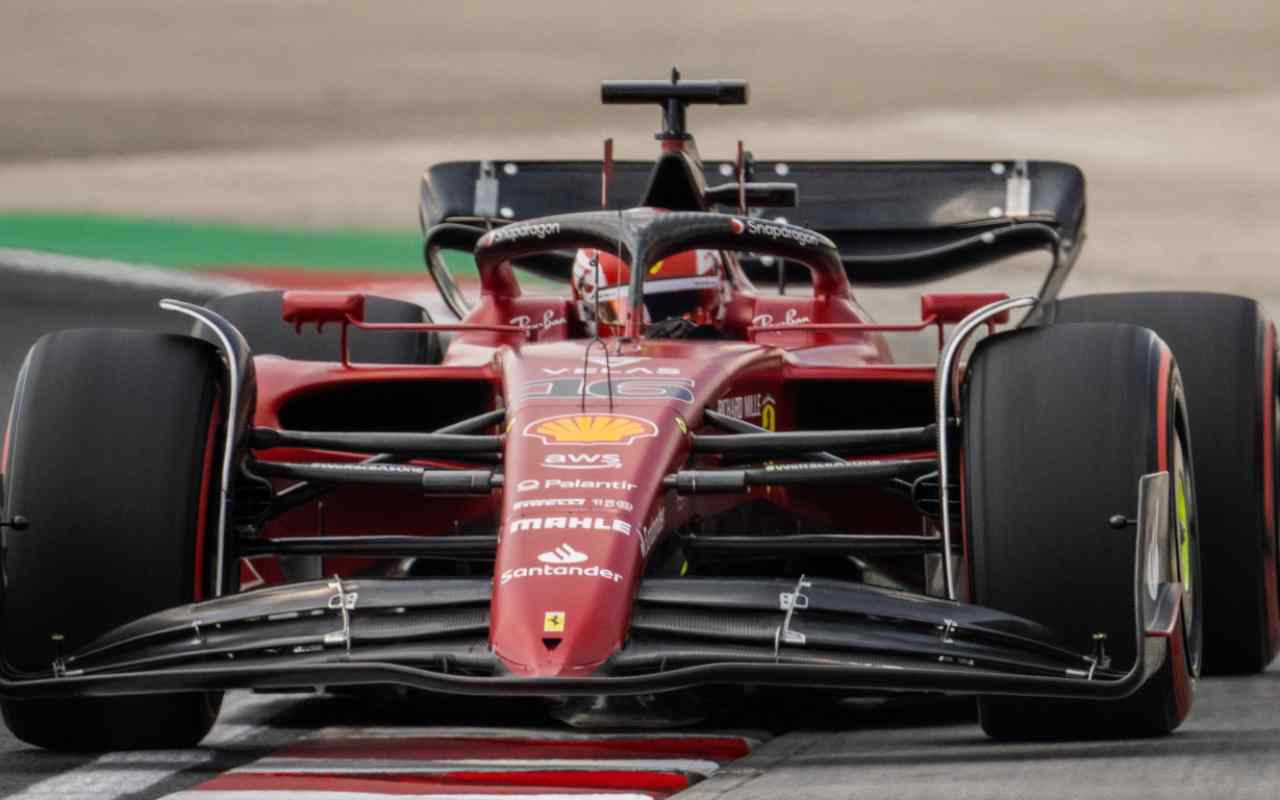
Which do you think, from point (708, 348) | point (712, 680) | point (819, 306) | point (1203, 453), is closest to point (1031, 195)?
point (819, 306)

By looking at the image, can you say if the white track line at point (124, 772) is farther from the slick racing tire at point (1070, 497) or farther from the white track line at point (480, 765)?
the slick racing tire at point (1070, 497)

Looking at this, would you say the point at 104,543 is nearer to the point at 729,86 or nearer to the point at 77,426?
the point at 77,426

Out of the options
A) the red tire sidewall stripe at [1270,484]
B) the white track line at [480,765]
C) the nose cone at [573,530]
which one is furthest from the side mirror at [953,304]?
the white track line at [480,765]

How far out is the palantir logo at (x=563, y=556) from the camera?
16.0 ft

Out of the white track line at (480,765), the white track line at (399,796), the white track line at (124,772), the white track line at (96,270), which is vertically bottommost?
the white track line at (124,772)

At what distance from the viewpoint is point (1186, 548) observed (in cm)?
570

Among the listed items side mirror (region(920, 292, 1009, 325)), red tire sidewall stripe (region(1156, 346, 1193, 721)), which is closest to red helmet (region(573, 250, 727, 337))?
side mirror (region(920, 292, 1009, 325))

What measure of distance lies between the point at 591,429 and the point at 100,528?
3.59ft

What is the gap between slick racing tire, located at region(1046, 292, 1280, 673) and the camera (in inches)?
266

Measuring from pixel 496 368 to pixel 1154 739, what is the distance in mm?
2112

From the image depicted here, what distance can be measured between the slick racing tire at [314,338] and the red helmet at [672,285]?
657 mm

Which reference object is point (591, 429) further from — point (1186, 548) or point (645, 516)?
point (1186, 548)

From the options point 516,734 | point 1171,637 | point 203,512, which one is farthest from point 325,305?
point 1171,637

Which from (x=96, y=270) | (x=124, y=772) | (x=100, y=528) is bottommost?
(x=124, y=772)
